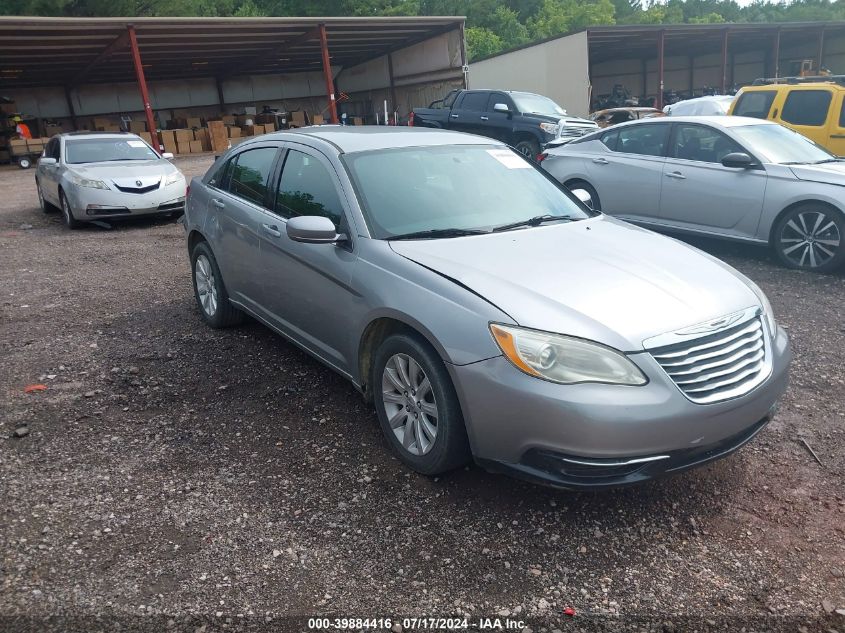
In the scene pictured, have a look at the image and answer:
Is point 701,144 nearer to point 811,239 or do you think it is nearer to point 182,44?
point 811,239

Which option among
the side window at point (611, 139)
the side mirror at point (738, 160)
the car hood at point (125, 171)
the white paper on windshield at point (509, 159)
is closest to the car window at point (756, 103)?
the side window at point (611, 139)

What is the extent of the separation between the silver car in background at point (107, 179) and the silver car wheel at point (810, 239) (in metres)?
8.51

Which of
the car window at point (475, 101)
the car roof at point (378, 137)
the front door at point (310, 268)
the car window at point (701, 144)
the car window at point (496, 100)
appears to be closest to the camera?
the front door at point (310, 268)

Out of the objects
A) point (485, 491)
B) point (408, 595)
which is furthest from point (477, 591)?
point (485, 491)

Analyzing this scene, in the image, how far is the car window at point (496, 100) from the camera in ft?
53.6

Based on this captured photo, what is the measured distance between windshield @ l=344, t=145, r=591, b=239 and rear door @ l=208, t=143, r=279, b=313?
93cm

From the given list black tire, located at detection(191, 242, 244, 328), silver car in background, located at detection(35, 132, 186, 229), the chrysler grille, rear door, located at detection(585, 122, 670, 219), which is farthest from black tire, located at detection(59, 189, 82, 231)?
the chrysler grille

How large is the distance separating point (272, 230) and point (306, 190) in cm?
37

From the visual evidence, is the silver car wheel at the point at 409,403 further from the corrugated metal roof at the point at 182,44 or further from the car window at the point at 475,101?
the corrugated metal roof at the point at 182,44

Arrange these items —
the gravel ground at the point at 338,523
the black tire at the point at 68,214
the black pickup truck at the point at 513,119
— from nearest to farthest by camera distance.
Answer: the gravel ground at the point at 338,523 → the black tire at the point at 68,214 → the black pickup truck at the point at 513,119

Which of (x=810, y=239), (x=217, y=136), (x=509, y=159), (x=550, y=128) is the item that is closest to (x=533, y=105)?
(x=550, y=128)

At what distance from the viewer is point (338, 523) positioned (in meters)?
3.11

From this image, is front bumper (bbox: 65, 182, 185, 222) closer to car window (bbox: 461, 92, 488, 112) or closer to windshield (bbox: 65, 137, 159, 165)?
windshield (bbox: 65, 137, 159, 165)

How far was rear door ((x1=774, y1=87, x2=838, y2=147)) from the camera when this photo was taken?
1073 centimetres
